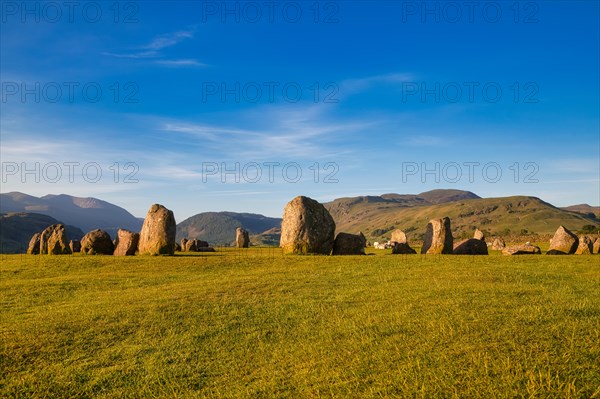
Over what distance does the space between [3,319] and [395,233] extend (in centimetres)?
3687

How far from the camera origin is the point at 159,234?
31031mm

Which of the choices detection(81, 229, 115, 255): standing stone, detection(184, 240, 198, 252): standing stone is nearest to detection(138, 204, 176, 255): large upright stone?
detection(81, 229, 115, 255): standing stone

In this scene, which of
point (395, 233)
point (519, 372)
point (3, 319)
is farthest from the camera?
point (395, 233)

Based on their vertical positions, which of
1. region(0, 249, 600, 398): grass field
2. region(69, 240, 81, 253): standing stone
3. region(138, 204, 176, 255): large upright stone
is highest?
region(138, 204, 176, 255): large upright stone

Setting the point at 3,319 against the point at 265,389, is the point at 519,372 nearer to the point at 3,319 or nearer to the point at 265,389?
the point at 265,389

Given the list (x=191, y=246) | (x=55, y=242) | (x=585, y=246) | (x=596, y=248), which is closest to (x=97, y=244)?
(x=55, y=242)

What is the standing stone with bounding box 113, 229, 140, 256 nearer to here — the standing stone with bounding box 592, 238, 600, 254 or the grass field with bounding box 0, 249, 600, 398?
the grass field with bounding box 0, 249, 600, 398

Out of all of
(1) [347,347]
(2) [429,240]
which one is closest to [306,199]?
(2) [429,240]

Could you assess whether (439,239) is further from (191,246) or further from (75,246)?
(75,246)

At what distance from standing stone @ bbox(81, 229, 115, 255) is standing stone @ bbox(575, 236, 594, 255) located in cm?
3455

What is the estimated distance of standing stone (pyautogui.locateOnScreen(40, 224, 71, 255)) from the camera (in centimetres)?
3297

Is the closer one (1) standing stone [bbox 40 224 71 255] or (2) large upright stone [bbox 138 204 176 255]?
(2) large upright stone [bbox 138 204 176 255]

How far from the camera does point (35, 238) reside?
115 feet

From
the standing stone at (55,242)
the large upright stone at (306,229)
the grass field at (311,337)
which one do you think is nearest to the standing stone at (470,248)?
the large upright stone at (306,229)
